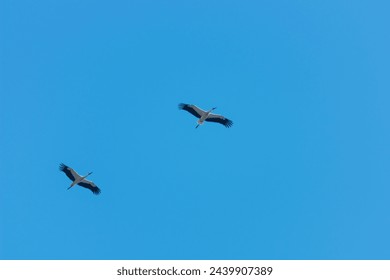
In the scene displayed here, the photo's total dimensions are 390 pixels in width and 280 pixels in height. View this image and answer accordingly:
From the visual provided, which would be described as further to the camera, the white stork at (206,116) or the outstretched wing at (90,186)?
the outstretched wing at (90,186)

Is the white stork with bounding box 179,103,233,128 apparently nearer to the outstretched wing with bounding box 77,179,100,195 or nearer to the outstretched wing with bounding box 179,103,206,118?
the outstretched wing with bounding box 179,103,206,118

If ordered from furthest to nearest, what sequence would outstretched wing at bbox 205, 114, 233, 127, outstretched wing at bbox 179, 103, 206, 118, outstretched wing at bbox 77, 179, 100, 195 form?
outstretched wing at bbox 77, 179, 100, 195 → outstretched wing at bbox 205, 114, 233, 127 → outstretched wing at bbox 179, 103, 206, 118

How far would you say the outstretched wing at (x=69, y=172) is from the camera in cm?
4372

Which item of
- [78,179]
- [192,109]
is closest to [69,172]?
[78,179]

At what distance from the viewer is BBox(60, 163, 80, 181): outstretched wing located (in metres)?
43.7

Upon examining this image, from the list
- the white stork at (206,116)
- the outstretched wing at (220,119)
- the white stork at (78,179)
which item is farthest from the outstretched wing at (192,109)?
the white stork at (78,179)

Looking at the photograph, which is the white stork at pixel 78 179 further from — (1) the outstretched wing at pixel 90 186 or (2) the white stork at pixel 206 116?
(2) the white stork at pixel 206 116

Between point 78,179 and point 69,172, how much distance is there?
567 mm

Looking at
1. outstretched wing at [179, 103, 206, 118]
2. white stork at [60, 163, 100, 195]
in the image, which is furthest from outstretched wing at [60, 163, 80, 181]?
outstretched wing at [179, 103, 206, 118]

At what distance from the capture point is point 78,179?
44.1m

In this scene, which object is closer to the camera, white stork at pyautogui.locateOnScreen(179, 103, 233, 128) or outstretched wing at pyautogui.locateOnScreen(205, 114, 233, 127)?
white stork at pyautogui.locateOnScreen(179, 103, 233, 128)
